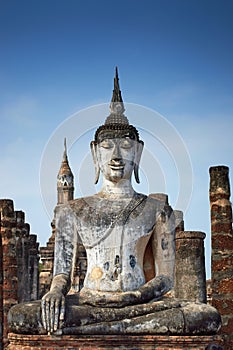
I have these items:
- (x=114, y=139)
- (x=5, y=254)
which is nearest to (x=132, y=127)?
(x=114, y=139)

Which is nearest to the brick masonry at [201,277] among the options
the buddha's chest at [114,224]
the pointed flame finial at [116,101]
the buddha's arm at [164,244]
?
the buddha's arm at [164,244]

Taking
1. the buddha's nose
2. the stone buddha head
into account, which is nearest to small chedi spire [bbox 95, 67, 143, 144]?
the stone buddha head

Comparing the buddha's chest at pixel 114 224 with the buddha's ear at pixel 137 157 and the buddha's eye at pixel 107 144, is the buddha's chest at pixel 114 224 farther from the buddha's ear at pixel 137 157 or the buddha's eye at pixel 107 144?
the buddha's eye at pixel 107 144

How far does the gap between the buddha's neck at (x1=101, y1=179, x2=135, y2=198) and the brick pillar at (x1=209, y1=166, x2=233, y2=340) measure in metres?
4.59

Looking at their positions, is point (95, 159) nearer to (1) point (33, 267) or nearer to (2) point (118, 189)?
(2) point (118, 189)

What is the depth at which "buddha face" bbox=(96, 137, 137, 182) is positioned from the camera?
311 inches

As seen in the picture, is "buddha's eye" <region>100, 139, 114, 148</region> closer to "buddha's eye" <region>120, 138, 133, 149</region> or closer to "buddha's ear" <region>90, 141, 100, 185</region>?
"buddha's eye" <region>120, 138, 133, 149</region>

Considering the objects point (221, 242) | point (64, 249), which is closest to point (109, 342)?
point (64, 249)

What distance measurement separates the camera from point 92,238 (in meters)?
7.73

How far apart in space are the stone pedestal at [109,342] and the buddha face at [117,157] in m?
1.83

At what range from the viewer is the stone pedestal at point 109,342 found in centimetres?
682

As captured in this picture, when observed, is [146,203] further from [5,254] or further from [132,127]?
[5,254]

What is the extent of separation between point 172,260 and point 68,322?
4.86ft

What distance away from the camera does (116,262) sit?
760cm
